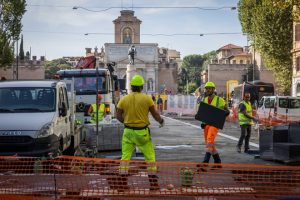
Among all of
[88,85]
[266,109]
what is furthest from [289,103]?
[88,85]

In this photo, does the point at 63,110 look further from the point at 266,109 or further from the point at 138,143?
the point at 266,109

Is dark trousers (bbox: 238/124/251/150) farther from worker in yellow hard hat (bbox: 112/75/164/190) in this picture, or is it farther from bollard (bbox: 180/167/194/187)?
bollard (bbox: 180/167/194/187)

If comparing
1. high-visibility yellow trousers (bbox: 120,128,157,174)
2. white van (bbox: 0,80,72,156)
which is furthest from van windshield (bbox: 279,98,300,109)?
high-visibility yellow trousers (bbox: 120,128,157,174)

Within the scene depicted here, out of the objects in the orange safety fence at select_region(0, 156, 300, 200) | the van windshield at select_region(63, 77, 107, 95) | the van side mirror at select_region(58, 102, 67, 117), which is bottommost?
the orange safety fence at select_region(0, 156, 300, 200)

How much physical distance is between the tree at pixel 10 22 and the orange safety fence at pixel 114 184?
41.5 meters

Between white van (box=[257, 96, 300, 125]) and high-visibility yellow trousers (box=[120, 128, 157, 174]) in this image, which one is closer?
high-visibility yellow trousers (box=[120, 128, 157, 174])

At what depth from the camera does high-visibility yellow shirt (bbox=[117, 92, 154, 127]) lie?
856 centimetres

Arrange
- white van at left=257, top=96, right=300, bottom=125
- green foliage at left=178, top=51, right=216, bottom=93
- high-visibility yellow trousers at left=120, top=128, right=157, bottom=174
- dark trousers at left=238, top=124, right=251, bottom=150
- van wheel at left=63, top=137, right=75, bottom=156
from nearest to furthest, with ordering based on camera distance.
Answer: high-visibility yellow trousers at left=120, top=128, right=157, bottom=174
van wheel at left=63, top=137, right=75, bottom=156
dark trousers at left=238, top=124, right=251, bottom=150
white van at left=257, top=96, right=300, bottom=125
green foliage at left=178, top=51, right=216, bottom=93

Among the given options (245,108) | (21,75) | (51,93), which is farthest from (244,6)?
(21,75)

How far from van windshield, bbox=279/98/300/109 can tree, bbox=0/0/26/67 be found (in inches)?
1013

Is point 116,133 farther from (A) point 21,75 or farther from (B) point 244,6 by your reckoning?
(A) point 21,75

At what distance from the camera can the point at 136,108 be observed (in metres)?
8.64

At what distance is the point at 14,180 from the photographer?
709 centimetres

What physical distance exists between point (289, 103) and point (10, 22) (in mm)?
27991
